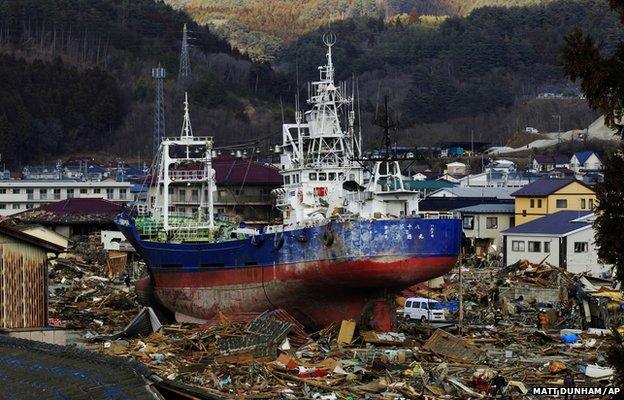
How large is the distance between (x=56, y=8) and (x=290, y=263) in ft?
364

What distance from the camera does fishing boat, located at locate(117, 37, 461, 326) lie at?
110ft

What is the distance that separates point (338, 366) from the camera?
27172mm

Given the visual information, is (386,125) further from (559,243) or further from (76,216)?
(76,216)

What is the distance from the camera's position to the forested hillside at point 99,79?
117 meters

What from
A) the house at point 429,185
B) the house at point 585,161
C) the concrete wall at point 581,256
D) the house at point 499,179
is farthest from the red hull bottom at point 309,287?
the house at point 585,161

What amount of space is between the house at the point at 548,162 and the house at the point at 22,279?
2815 inches

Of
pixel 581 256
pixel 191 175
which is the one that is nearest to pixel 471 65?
pixel 581 256

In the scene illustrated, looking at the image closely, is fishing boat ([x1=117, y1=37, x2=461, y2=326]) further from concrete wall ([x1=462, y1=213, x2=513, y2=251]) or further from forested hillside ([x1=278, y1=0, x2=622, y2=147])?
forested hillside ([x1=278, y1=0, x2=622, y2=147])

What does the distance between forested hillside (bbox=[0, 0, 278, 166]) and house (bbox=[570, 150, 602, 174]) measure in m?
31.8

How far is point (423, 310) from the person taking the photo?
36156mm

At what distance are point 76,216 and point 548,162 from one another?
1734 inches

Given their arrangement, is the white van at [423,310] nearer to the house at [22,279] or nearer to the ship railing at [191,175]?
the ship railing at [191,175]

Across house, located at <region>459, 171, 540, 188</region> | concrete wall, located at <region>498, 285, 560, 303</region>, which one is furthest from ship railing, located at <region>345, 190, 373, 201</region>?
house, located at <region>459, 171, 540, 188</region>

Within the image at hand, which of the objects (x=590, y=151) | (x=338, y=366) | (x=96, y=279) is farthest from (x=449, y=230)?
(x=590, y=151)
